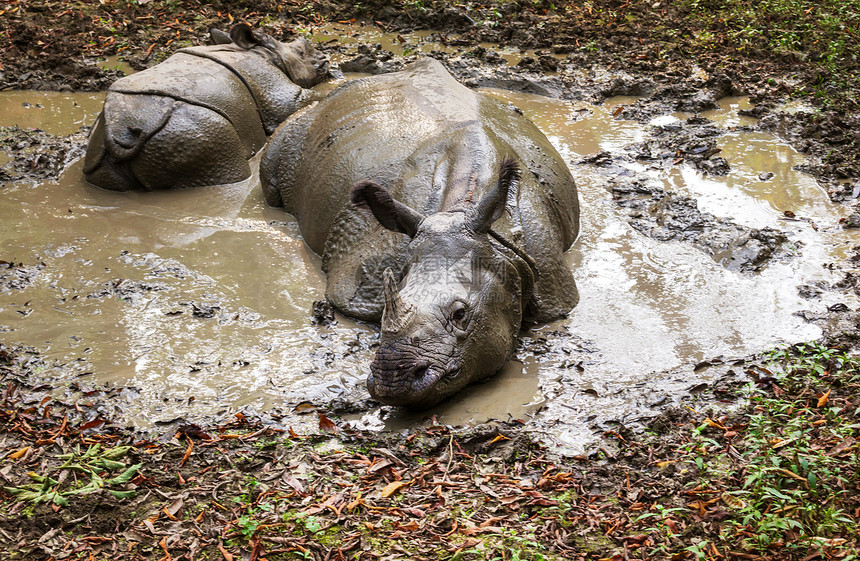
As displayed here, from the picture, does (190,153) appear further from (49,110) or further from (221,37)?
(49,110)

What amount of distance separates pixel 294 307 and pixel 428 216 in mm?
1315

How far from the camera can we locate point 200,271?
6.56 m

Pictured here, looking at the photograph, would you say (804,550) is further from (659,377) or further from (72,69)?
(72,69)

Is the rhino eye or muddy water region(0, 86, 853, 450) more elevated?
the rhino eye

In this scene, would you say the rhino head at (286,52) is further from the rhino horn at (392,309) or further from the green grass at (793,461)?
the green grass at (793,461)

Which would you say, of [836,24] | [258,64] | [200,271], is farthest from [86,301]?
[836,24]

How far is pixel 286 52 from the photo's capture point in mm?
9719

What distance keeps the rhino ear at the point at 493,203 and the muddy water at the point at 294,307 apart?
0.94 meters

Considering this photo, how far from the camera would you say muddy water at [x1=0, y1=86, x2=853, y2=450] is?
507 cm

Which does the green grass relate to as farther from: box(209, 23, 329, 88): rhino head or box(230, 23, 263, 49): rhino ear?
box(230, 23, 263, 49): rhino ear

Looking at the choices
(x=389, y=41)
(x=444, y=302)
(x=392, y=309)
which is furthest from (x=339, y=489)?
(x=389, y=41)

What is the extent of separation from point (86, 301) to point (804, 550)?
192 inches

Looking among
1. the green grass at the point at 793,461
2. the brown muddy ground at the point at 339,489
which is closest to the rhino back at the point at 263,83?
the brown muddy ground at the point at 339,489

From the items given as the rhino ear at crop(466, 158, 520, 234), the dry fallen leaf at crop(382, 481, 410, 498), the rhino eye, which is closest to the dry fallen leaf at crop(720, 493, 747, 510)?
the dry fallen leaf at crop(382, 481, 410, 498)
